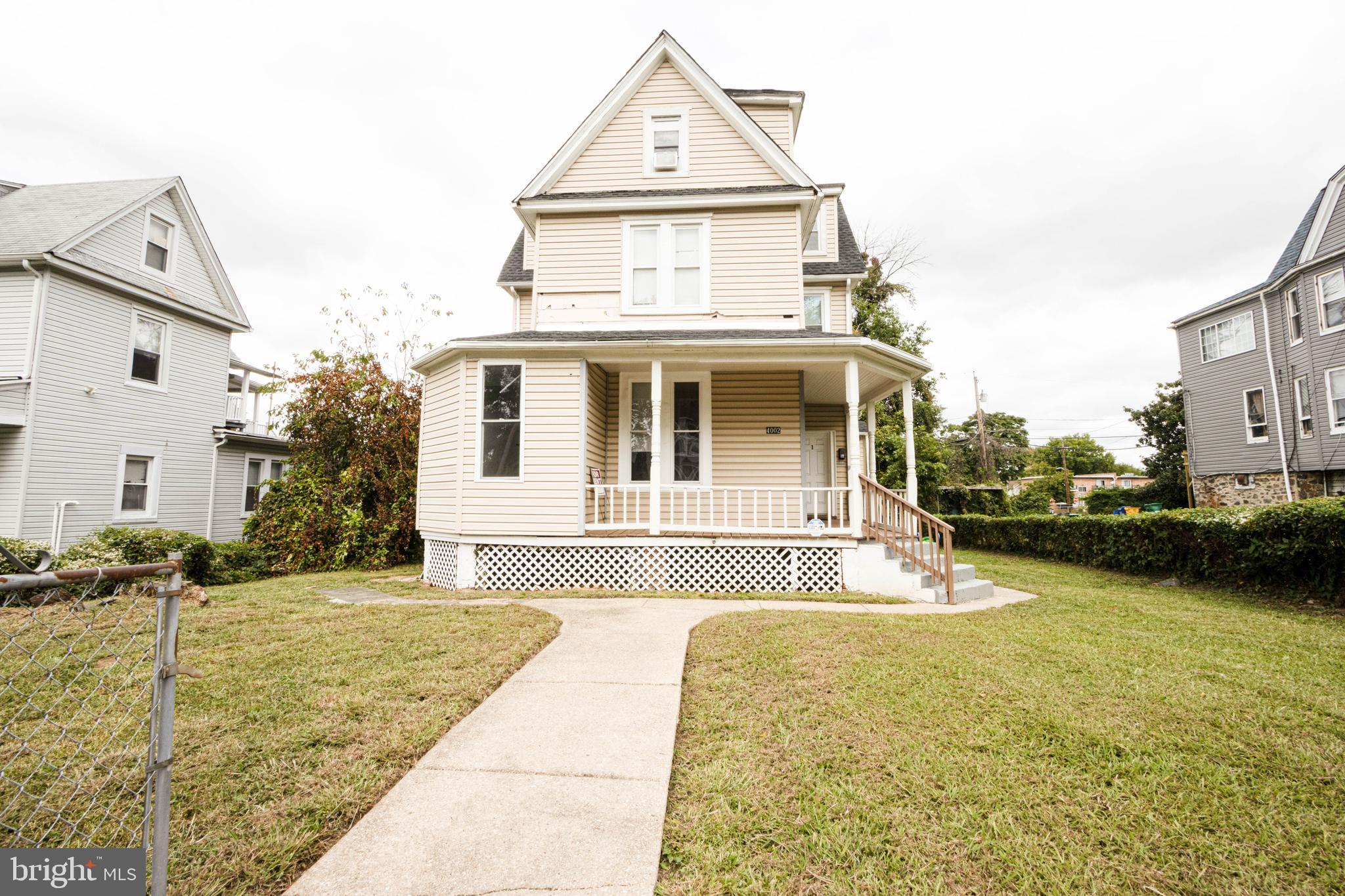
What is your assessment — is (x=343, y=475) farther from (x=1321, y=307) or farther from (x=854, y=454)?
(x=1321, y=307)

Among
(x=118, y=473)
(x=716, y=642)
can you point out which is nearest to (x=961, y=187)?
(x=716, y=642)

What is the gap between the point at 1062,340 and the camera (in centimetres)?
5597

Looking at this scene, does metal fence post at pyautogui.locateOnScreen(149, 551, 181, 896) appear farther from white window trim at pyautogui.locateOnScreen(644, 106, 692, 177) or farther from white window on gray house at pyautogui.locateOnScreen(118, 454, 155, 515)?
white window on gray house at pyautogui.locateOnScreen(118, 454, 155, 515)

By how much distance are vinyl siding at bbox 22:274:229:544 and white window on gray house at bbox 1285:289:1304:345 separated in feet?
103

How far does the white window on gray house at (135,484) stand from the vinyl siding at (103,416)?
27 centimetres

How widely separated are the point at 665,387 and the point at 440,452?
4.18 m

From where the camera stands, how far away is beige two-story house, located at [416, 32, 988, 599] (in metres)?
8.55

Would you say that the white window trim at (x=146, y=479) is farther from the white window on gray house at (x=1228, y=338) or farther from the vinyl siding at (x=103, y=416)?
the white window on gray house at (x=1228, y=338)

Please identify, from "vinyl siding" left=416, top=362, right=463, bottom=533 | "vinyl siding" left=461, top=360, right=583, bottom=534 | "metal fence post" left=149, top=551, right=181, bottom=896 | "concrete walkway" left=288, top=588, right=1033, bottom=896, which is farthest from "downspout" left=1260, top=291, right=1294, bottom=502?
"metal fence post" left=149, top=551, right=181, bottom=896

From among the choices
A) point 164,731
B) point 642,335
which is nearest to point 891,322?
point 642,335

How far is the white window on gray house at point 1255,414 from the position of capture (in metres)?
17.4

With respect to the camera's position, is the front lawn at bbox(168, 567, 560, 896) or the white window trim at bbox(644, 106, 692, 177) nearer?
the front lawn at bbox(168, 567, 560, 896)

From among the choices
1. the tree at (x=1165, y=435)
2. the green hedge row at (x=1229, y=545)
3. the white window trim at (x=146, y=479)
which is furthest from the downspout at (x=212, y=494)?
the tree at (x=1165, y=435)

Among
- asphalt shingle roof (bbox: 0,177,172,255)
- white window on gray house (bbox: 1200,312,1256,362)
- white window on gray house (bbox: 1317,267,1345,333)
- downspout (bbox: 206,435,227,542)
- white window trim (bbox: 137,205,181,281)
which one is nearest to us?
asphalt shingle roof (bbox: 0,177,172,255)
